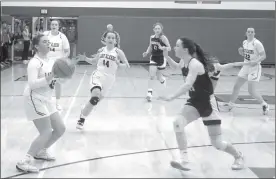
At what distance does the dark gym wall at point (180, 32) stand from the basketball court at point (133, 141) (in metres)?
10.4

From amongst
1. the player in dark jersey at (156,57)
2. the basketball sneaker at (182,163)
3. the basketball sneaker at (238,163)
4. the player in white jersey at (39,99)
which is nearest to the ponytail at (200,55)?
the basketball sneaker at (182,163)

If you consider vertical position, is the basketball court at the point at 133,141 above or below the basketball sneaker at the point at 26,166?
below

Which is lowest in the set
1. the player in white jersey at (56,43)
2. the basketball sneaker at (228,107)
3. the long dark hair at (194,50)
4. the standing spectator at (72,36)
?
the basketball sneaker at (228,107)

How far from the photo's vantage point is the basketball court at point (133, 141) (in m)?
4.89

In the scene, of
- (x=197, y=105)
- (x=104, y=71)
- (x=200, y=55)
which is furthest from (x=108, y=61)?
(x=197, y=105)

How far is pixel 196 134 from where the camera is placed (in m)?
6.82

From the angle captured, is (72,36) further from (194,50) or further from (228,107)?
(194,50)

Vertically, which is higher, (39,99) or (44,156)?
(39,99)

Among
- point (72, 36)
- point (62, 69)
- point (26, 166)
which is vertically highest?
point (62, 69)

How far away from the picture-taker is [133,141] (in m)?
6.27

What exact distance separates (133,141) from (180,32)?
15.4m

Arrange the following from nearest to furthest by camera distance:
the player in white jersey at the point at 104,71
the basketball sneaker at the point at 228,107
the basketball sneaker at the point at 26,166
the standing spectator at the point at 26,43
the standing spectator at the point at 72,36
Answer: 1. the basketball sneaker at the point at 26,166
2. the player in white jersey at the point at 104,71
3. the basketball sneaker at the point at 228,107
4. the standing spectator at the point at 26,43
5. the standing spectator at the point at 72,36

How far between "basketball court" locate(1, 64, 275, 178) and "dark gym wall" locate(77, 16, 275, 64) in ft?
34.2

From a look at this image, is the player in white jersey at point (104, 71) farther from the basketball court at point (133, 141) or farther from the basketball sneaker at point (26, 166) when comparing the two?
the basketball sneaker at point (26, 166)
